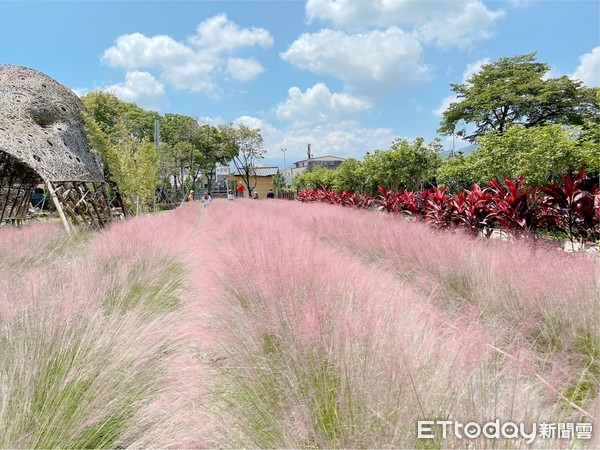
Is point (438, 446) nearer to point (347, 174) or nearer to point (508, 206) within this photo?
point (508, 206)

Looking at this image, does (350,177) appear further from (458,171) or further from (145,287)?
(145,287)

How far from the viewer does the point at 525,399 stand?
3.81ft

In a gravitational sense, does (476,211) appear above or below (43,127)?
below

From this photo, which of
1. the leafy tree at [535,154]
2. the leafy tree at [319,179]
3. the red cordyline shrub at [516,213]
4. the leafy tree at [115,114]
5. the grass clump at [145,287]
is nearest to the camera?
the grass clump at [145,287]

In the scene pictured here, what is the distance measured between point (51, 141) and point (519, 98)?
85.5 feet

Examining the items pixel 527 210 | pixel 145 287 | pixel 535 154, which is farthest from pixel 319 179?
pixel 145 287

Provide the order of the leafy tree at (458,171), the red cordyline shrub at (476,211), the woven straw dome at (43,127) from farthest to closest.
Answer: the leafy tree at (458,171), the woven straw dome at (43,127), the red cordyline shrub at (476,211)

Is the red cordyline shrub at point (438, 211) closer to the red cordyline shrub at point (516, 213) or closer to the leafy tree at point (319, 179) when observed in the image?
the red cordyline shrub at point (516, 213)

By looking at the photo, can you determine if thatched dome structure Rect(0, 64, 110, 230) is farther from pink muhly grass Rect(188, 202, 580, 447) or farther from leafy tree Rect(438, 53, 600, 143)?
leafy tree Rect(438, 53, 600, 143)

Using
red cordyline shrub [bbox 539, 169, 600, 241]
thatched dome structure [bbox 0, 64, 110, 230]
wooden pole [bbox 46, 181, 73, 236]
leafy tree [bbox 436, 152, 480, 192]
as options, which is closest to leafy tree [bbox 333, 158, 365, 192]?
leafy tree [bbox 436, 152, 480, 192]

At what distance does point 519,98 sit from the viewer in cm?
2270

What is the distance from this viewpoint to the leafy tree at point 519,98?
22.2 m

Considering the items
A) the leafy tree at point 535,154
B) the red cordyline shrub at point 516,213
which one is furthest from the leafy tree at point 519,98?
the red cordyline shrub at point 516,213

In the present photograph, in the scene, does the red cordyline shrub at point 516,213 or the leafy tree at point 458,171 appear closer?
the red cordyline shrub at point 516,213
